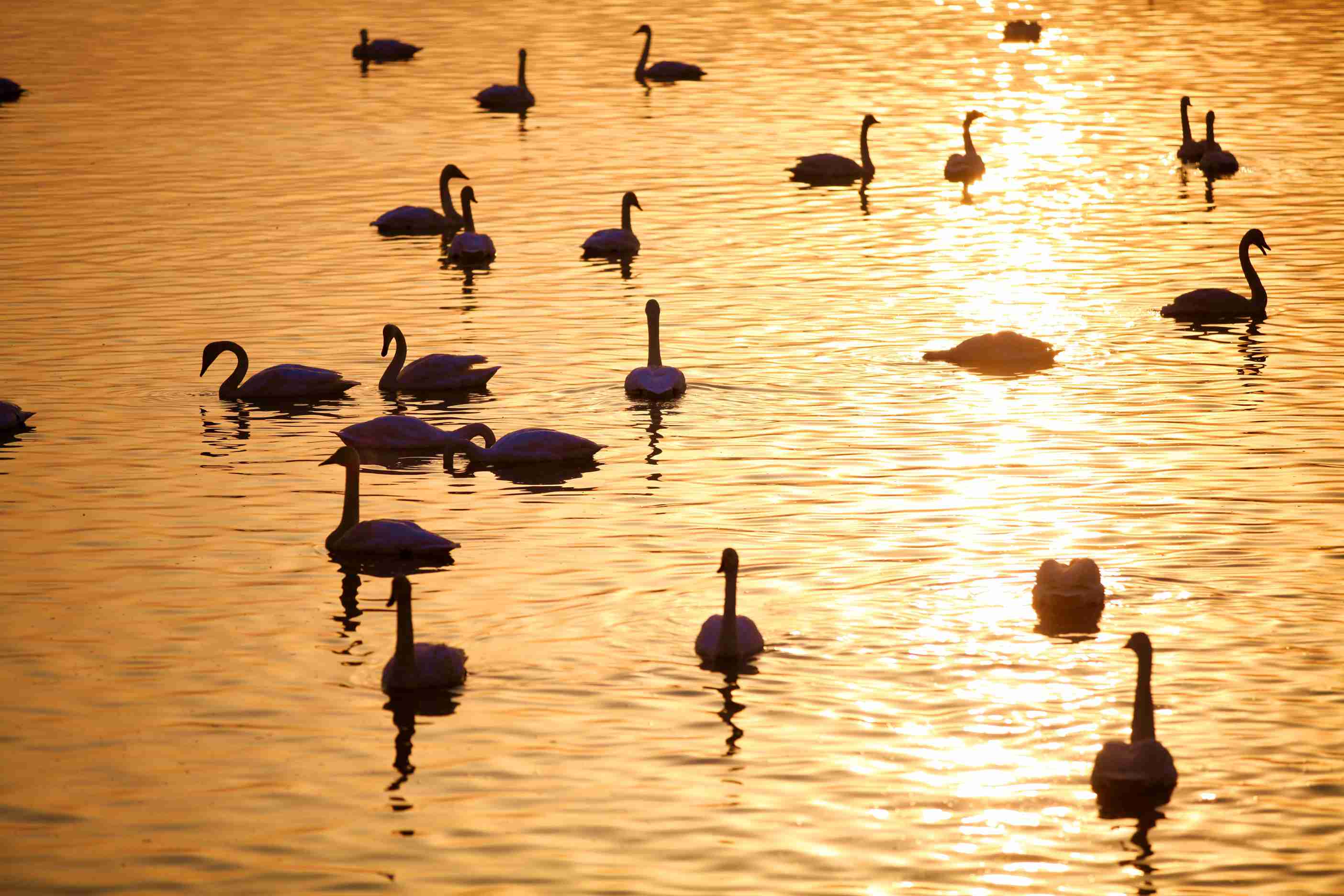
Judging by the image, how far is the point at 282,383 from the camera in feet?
79.5

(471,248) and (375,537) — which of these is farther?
(471,248)

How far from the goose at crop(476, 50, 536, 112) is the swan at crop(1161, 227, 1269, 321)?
23.4 metres

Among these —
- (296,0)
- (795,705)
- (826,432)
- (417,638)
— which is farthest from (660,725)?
(296,0)

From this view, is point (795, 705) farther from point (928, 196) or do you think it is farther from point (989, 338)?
point (928, 196)

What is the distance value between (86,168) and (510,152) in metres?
8.36

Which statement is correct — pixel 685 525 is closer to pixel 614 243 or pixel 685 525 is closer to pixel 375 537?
pixel 375 537

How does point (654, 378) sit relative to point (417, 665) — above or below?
above

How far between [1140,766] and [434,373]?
13.1 m

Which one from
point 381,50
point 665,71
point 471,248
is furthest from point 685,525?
A: point 381,50

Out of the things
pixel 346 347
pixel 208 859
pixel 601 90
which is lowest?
pixel 208 859

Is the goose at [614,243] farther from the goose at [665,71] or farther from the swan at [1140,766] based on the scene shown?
the goose at [665,71]

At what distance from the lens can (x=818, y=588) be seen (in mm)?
17109

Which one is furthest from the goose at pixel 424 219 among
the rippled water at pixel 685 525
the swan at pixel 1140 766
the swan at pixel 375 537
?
the swan at pixel 1140 766

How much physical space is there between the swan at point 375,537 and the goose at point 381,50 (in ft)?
132
